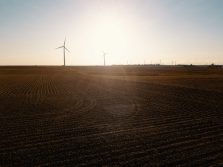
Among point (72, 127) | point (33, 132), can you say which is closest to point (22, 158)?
point (33, 132)

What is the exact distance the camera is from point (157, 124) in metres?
10.4

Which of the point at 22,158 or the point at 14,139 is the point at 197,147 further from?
the point at 14,139

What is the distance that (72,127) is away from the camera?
997 cm

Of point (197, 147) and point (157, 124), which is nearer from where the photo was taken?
point (197, 147)

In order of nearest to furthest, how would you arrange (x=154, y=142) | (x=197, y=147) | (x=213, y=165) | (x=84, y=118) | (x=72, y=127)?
(x=213, y=165) → (x=197, y=147) → (x=154, y=142) → (x=72, y=127) → (x=84, y=118)

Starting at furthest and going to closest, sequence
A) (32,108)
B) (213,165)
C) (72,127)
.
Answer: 1. (32,108)
2. (72,127)
3. (213,165)

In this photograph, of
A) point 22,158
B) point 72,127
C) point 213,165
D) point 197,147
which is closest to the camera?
point 213,165

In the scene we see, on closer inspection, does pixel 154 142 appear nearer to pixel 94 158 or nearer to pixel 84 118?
pixel 94 158

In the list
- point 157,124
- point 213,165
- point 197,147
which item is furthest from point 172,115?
point 213,165

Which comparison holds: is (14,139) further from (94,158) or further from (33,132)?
(94,158)

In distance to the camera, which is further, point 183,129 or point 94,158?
point 183,129

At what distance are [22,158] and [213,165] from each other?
4534 millimetres

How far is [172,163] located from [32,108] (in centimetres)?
952

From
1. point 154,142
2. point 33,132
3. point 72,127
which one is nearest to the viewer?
point 154,142
